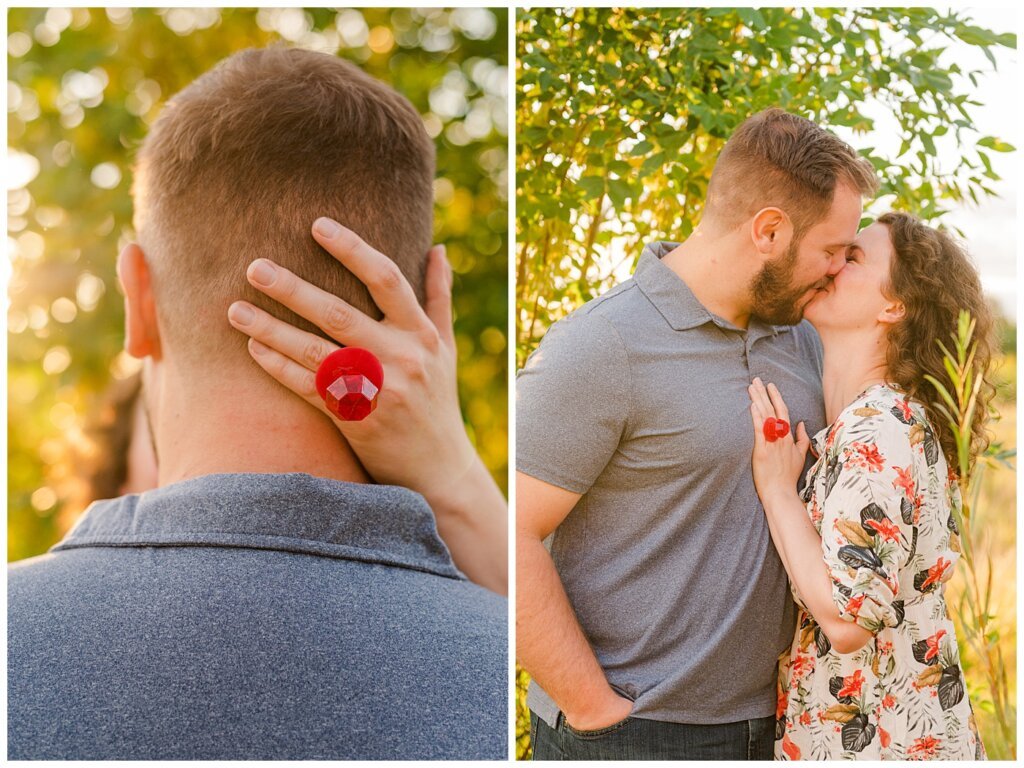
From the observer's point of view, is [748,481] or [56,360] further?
[56,360]

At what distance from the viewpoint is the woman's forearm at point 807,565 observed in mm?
1504

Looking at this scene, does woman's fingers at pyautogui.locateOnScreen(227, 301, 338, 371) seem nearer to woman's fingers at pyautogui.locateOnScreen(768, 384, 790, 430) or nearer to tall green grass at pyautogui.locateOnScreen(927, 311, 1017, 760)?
woman's fingers at pyautogui.locateOnScreen(768, 384, 790, 430)

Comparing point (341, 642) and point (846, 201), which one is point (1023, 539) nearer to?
point (846, 201)

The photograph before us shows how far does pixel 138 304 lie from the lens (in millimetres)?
1366

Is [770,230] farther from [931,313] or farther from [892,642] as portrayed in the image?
[892,642]

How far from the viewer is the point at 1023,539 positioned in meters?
1.78

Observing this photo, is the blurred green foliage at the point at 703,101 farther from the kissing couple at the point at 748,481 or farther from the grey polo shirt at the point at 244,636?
the grey polo shirt at the point at 244,636

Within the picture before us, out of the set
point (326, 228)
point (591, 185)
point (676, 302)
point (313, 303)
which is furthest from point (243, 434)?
point (591, 185)

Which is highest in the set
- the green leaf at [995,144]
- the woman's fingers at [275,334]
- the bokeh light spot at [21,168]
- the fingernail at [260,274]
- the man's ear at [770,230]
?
the bokeh light spot at [21,168]

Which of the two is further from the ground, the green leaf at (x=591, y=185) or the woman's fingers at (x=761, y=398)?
the green leaf at (x=591, y=185)

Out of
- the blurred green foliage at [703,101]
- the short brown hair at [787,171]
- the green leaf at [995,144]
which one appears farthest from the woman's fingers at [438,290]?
the green leaf at [995,144]

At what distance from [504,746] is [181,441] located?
2.20 feet

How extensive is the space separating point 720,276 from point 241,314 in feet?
2.93

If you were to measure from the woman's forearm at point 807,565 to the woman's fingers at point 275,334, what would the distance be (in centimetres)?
85
